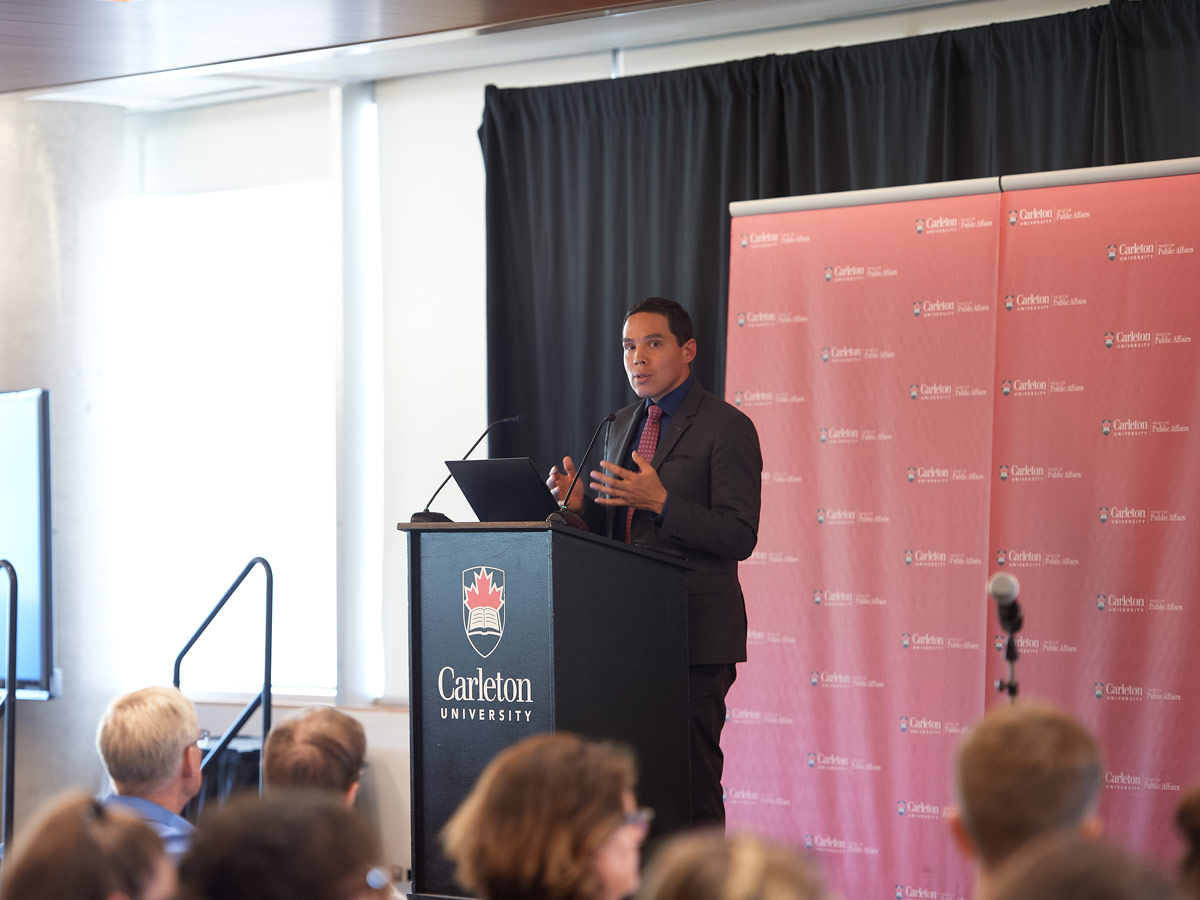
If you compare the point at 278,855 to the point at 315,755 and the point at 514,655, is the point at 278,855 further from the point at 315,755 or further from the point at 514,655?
the point at 514,655

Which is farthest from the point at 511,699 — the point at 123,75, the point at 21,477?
the point at 21,477

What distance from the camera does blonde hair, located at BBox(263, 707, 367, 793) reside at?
201 centimetres

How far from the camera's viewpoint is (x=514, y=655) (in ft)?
9.21

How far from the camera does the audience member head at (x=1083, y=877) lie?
3.37ft

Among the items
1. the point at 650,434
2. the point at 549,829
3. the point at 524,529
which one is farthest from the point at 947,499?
the point at 549,829

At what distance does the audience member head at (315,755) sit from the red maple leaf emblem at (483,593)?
78cm

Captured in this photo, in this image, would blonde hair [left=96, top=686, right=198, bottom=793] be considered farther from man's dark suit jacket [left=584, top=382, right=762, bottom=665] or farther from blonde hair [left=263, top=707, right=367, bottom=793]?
man's dark suit jacket [left=584, top=382, right=762, bottom=665]

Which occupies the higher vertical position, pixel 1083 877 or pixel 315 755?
pixel 1083 877

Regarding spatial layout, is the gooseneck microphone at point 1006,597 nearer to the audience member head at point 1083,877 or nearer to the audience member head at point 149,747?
the audience member head at point 1083,877

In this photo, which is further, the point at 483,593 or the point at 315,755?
the point at 483,593

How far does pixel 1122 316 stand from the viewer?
4.08 metres

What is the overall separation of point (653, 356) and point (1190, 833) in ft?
7.32

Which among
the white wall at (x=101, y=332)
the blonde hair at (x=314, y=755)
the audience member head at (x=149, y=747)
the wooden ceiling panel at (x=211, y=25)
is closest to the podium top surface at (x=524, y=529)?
the audience member head at (x=149, y=747)

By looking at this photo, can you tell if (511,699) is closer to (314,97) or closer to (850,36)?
(850,36)
